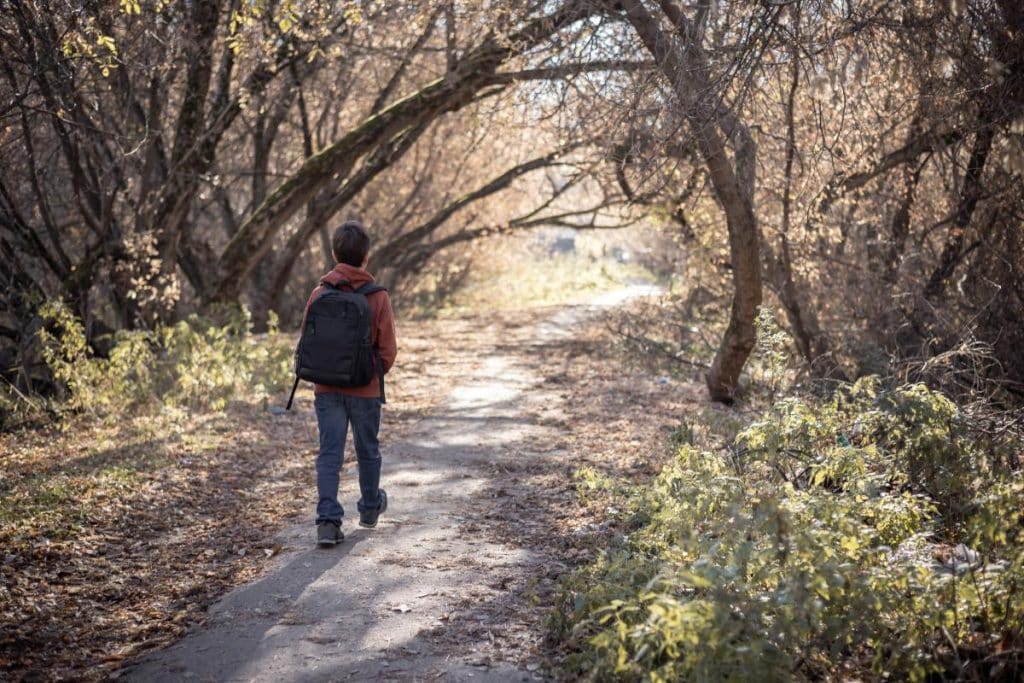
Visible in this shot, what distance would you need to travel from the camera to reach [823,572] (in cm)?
342

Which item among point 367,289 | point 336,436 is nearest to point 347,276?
point 367,289

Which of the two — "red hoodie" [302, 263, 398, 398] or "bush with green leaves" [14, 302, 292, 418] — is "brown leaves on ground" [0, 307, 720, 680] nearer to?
"bush with green leaves" [14, 302, 292, 418]

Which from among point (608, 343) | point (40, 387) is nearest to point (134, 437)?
point (40, 387)

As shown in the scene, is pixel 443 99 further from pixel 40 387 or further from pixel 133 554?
pixel 133 554

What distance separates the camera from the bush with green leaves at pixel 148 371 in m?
9.41

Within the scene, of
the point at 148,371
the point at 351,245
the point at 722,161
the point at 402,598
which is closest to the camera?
the point at 402,598

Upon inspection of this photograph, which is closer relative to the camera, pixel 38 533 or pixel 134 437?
pixel 38 533

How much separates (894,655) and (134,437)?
7025 millimetres

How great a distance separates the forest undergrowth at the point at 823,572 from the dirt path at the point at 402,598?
0.42 metres

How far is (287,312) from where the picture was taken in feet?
71.2

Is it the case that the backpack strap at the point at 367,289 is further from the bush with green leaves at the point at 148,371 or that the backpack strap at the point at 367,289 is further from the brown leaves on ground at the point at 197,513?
the bush with green leaves at the point at 148,371

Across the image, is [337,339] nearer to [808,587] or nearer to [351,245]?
[351,245]

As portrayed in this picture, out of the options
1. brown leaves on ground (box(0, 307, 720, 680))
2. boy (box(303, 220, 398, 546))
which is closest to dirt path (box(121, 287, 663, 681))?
brown leaves on ground (box(0, 307, 720, 680))

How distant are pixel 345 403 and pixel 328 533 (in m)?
0.82
